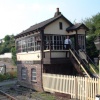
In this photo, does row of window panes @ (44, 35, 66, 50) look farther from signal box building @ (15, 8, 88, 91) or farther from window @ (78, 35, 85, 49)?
window @ (78, 35, 85, 49)

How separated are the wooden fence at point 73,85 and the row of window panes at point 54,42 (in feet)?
7.62

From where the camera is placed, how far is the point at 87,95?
14.7 meters

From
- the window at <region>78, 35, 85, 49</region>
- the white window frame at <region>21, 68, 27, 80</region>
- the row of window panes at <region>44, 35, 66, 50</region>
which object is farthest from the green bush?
the window at <region>78, 35, 85, 49</region>

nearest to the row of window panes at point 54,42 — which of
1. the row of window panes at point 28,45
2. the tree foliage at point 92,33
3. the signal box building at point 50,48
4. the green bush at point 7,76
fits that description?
the signal box building at point 50,48

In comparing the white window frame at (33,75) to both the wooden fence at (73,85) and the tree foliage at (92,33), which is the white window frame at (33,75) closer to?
the wooden fence at (73,85)

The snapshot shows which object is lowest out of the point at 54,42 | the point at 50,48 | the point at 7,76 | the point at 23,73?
the point at 7,76

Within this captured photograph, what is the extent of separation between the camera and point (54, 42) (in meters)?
20.0

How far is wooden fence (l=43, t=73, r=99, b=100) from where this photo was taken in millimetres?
14268

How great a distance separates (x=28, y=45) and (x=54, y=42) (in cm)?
280

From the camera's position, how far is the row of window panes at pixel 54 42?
19.6 m

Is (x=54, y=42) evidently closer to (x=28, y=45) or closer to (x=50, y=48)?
(x=50, y=48)

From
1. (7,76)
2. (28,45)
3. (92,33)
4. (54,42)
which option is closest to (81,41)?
(54,42)

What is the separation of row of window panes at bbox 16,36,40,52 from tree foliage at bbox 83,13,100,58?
527 inches

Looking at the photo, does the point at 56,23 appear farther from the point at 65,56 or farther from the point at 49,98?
the point at 49,98
